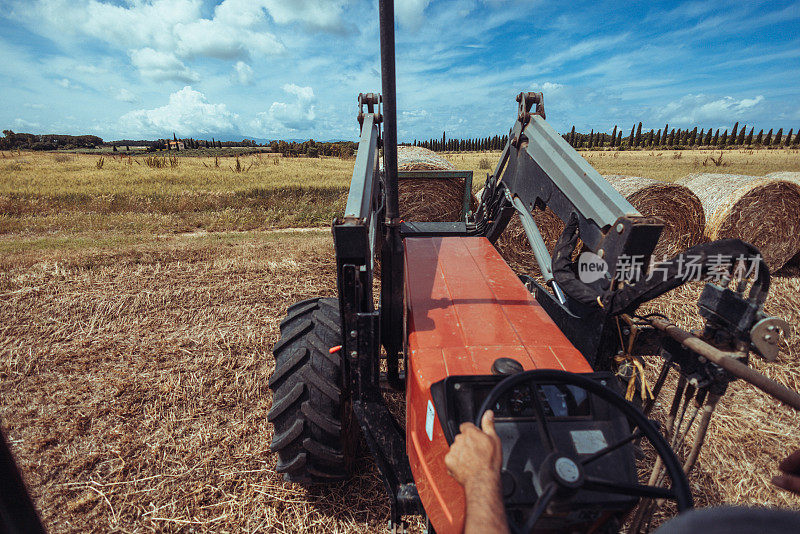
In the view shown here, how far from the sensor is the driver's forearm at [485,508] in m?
1.13

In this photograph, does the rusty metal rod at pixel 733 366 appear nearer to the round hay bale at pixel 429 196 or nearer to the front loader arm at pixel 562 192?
the front loader arm at pixel 562 192

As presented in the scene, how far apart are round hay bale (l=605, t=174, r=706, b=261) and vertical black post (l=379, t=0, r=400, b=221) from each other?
527 centimetres

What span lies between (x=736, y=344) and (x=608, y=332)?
523mm

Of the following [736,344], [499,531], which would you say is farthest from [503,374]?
[736,344]

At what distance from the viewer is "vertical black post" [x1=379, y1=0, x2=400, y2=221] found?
2107 millimetres

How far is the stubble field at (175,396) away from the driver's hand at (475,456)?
135 centimetres

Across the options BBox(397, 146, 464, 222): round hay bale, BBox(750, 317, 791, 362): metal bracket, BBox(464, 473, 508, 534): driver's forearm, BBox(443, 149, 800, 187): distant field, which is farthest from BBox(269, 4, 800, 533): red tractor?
BBox(443, 149, 800, 187): distant field

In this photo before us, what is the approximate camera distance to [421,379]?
180 centimetres

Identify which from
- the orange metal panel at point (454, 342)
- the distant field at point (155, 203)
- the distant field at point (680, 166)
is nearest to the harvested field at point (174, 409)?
the orange metal panel at point (454, 342)

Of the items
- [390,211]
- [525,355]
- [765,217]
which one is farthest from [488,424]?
[765,217]

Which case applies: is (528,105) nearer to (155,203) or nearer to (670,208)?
(670,208)

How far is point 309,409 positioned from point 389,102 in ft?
6.32

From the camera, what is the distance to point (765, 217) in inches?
258

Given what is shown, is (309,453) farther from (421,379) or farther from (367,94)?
(367,94)
